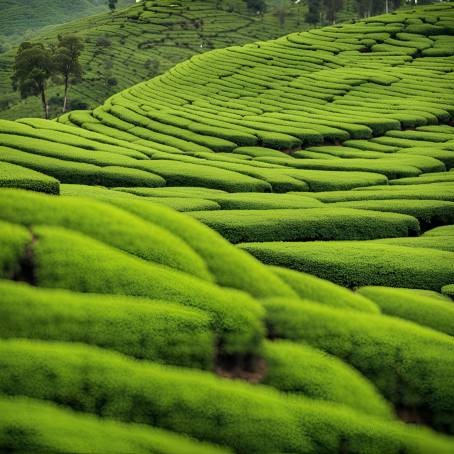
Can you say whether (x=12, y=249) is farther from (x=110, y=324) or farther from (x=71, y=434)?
(x=71, y=434)

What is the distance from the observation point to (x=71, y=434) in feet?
26.7

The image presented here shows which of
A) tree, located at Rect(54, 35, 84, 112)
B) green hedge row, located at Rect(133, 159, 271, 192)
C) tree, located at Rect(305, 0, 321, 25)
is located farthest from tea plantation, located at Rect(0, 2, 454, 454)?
tree, located at Rect(305, 0, 321, 25)

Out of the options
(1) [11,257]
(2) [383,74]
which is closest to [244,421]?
(1) [11,257]

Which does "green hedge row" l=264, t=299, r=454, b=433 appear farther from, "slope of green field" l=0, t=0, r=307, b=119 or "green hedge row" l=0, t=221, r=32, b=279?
"slope of green field" l=0, t=0, r=307, b=119

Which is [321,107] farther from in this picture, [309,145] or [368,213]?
[368,213]

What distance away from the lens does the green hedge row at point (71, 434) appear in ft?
26.1

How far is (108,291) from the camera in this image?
11250 mm

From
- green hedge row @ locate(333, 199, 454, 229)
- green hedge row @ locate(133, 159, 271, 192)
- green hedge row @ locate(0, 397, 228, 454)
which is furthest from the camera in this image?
green hedge row @ locate(133, 159, 271, 192)

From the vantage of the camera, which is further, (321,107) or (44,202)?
(321,107)

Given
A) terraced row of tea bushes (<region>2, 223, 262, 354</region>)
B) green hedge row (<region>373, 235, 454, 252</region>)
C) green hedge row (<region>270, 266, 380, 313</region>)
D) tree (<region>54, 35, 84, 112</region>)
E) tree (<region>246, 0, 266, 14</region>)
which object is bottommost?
green hedge row (<region>373, 235, 454, 252</region>)

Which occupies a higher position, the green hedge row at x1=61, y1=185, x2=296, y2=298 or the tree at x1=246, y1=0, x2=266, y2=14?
the tree at x1=246, y1=0, x2=266, y2=14

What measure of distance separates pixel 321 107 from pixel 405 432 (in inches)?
1727

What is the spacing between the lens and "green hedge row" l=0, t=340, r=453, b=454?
9.02 metres

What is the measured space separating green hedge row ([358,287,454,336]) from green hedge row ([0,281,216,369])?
221 inches
